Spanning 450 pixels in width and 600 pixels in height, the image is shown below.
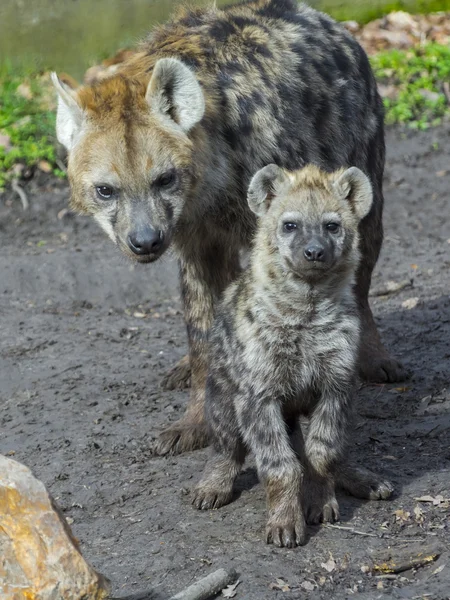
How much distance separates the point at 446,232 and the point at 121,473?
13.5 feet

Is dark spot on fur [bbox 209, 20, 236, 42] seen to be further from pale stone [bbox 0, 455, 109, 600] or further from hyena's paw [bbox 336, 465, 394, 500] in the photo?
pale stone [bbox 0, 455, 109, 600]

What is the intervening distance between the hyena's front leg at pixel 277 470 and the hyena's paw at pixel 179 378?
1.77m

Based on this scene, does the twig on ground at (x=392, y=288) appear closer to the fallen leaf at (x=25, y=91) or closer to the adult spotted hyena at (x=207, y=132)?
the adult spotted hyena at (x=207, y=132)

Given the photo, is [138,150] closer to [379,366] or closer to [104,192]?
[104,192]

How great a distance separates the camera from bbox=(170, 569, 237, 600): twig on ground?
3.43 meters

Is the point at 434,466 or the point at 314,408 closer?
the point at 314,408

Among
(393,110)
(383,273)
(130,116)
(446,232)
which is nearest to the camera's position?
(130,116)

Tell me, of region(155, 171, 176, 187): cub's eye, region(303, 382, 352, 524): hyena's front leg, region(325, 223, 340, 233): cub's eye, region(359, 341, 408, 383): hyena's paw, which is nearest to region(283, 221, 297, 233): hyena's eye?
region(325, 223, 340, 233): cub's eye

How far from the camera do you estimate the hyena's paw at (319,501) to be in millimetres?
3965

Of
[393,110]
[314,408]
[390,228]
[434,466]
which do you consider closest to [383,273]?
[390,228]

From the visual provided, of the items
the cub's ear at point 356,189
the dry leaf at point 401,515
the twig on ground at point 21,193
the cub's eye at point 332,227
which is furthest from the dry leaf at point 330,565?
the twig on ground at point 21,193

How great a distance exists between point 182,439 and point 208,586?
1.49 metres

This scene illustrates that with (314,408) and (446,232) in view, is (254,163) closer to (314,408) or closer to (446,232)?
(314,408)

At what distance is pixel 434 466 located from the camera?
4.47 meters
